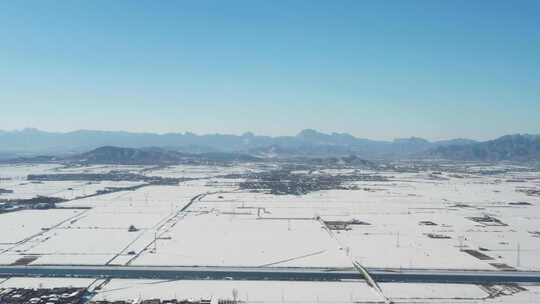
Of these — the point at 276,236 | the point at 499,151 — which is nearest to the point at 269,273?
the point at 276,236

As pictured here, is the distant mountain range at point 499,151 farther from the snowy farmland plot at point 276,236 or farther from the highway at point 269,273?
the highway at point 269,273

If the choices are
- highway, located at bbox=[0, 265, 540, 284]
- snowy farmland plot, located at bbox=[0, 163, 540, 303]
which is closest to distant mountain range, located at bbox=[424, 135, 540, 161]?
snowy farmland plot, located at bbox=[0, 163, 540, 303]

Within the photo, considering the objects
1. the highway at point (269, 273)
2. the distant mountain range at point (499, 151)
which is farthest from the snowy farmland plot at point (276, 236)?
the distant mountain range at point (499, 151)

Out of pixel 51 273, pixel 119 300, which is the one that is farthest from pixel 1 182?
pixel 119 300

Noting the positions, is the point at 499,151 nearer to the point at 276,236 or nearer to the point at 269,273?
the point at 276,236

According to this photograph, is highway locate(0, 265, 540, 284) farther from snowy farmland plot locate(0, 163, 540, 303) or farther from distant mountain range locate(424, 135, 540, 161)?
distant mountain range locate(424, 135, 540, 161)

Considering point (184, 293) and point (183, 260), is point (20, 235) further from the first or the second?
point (184, 293)
